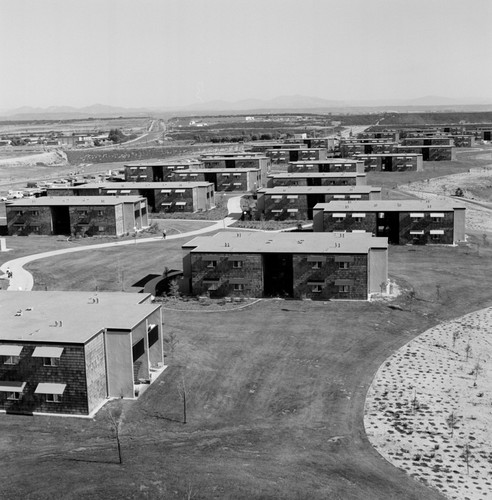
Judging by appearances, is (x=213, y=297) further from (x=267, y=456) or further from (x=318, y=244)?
(x=267, y=456)

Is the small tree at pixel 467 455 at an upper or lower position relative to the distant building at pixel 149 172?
lower

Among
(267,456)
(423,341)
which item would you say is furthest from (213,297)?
(267,456)

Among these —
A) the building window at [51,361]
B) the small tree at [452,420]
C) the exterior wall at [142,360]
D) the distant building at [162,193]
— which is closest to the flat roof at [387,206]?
the distant building at [162,193]

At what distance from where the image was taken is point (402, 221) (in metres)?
79.1

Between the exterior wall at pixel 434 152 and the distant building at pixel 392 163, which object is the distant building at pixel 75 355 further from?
the exterior wall at pixel 434 152

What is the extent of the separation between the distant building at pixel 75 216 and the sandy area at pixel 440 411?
49569mm

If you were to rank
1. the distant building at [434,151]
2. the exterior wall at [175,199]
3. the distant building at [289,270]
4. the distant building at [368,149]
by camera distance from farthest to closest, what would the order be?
the distant building at [368,149] < the distant building at [434,151] < the exterior wall at [175,199] < the distant building at [289,270]

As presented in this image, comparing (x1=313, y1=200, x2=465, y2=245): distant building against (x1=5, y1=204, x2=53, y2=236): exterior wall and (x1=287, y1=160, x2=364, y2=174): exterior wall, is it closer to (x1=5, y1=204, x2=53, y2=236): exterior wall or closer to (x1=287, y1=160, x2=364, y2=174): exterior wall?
(x1=5, y1=204, x2=53, y2=236): exterior wall

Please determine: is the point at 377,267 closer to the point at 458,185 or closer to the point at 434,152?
the point at 458,185

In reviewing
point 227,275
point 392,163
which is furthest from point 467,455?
point 392,163

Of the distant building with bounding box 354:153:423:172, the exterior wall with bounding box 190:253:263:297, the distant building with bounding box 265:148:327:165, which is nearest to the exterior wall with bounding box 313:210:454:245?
the exterior wall with bounding box 190:253:263:297

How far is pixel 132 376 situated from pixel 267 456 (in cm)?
1000

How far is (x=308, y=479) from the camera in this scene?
27.6m

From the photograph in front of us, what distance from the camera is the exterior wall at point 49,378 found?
34.7 metres
